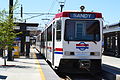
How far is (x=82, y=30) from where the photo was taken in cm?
1380

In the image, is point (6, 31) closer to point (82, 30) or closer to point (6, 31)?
point (6, 31)

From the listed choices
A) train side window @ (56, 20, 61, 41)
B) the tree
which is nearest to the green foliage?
the tree

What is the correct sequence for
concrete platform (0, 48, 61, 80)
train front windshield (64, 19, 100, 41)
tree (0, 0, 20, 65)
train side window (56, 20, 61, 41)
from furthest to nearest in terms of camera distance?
tree (0, 0, 20, 65) < train side window (56, 20, 61, 41) < train front windshield (64, 19, 100, 41) < concrete platform (0, 48, 61, 80)

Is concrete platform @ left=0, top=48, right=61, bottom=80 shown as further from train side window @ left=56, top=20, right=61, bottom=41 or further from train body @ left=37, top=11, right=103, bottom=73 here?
train side window @ left=56, top=20, right=61, bottom=41

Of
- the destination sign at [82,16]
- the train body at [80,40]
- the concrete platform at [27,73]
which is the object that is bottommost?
the concrete platform at [27,73]

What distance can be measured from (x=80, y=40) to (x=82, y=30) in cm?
53

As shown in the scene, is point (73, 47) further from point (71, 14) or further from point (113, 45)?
point (113, 45)

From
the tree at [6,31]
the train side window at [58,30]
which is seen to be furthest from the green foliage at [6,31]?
the train side window at [58,30]

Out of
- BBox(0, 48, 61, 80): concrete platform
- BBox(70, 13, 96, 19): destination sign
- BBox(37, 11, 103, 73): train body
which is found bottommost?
BBox(0, 48, 61, 80): concrete platform

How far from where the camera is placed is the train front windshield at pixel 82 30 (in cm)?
1371

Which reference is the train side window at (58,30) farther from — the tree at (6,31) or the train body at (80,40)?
the tree at (6,31)

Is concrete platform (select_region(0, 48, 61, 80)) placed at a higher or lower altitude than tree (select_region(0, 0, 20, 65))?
lower

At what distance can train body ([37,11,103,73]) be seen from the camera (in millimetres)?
13586

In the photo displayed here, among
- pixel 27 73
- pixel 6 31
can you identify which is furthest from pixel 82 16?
pixel 6 31
